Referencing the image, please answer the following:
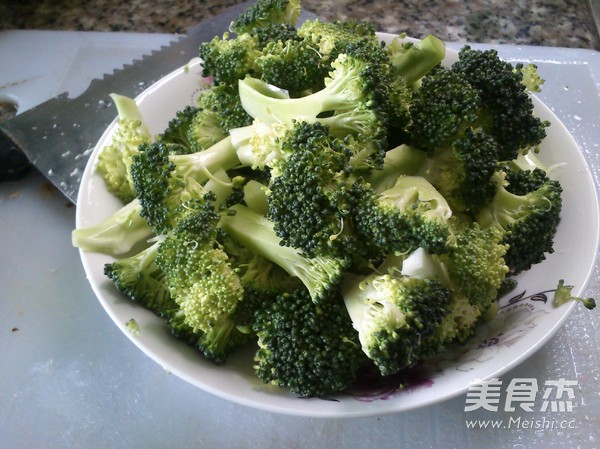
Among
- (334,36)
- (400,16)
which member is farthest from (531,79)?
(400,16)

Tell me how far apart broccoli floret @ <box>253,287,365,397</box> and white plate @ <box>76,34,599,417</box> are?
3 cm

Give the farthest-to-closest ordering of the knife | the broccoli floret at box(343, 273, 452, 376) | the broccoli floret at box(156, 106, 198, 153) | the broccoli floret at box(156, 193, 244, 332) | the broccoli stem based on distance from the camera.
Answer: the knife → the broccoli floret at box(156, 106, 198, 153) → the broccoli stem → the broccoli floret at box(156, 193, 244, 332) → the broccoli floret at box(343, 273, 452, 376)

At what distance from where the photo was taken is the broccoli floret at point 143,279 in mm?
993

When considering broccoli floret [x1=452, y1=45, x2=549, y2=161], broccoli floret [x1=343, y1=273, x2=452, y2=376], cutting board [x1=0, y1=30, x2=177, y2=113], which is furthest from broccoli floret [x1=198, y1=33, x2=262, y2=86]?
cutting board [x1=0, y1=30, x2=177, y2=113]

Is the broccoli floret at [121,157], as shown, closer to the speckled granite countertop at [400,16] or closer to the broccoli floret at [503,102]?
the broccoli floret at [503,102]

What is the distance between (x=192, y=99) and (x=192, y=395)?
708mm

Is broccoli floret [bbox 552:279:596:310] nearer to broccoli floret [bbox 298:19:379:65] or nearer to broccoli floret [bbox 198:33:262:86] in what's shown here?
broccoli floret [bbox 298:19:379:65]

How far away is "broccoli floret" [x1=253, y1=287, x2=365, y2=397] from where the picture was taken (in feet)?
2.85

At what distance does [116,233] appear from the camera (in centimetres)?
106

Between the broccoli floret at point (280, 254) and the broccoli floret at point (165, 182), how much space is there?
0.25ft

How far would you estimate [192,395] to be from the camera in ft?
3.61

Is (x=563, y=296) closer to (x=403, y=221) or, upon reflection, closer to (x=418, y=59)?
(x=403, y=221)

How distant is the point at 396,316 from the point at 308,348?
0.16 m

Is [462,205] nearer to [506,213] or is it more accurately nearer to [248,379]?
[506,213]
